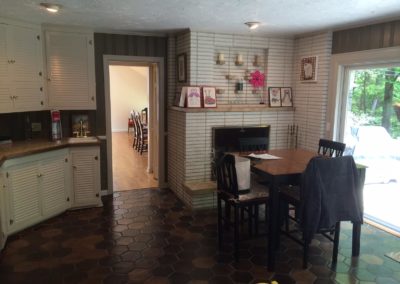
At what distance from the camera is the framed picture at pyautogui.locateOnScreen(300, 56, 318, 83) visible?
4262 mm

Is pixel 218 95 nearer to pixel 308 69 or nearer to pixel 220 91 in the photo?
pixel 220 91

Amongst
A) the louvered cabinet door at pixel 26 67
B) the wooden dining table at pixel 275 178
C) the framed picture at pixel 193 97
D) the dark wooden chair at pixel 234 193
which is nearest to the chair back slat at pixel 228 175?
the dark wooden chair at pixel 234 193

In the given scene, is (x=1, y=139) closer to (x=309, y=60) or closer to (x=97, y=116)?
(x=97, y=116)

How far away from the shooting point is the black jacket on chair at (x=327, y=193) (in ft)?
8.38

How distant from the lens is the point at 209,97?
4227 millimetres

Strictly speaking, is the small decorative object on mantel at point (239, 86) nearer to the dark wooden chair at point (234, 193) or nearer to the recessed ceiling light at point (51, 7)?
the dark wooden chair at point (234, 193)

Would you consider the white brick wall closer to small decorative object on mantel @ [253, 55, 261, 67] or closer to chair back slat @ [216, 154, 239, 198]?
small decorative object on mantel @ [253, 55, 261, 67]

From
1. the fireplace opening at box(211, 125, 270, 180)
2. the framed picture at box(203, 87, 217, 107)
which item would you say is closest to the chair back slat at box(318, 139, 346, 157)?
the fireplace opening at box(211, 125, 270, 180)

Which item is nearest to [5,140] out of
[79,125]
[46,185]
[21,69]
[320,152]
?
[46,185]

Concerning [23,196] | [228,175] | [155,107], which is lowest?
[23,196]

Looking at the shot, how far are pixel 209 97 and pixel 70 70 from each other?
5.91ft

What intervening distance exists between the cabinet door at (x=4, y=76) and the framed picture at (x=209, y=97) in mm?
2258

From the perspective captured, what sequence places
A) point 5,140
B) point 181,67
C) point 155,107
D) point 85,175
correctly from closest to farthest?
point 5,140, point 85,175, point 181,67, point 155,107

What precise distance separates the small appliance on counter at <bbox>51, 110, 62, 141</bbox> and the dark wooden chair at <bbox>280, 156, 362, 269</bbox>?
9.95 feet
